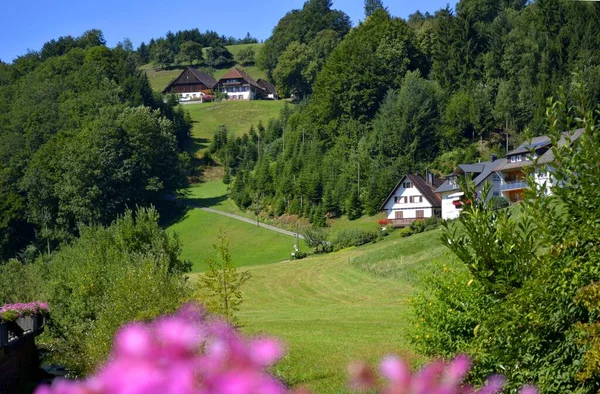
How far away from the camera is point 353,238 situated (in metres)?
59.1

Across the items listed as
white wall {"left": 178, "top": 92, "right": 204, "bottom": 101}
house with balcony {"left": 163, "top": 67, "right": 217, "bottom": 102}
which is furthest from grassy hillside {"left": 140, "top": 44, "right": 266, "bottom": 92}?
white wall {"left": 178, "top": 92, "right": 204, "bottom": 101}

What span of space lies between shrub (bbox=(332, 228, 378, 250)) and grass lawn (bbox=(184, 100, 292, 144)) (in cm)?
4774

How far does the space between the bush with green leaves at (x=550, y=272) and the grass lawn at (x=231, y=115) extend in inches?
3808

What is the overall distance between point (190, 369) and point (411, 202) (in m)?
64.3

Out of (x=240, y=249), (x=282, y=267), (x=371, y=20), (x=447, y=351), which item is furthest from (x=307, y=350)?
(x=371, y=20)

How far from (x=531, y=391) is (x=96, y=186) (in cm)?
7786

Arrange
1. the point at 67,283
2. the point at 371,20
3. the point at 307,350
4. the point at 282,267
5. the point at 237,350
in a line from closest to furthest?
the point at 237,350, the point at 307,350, the point at 67,283, the point at 282,267, the point at 371,20

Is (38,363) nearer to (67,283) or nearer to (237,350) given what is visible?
(67,283)

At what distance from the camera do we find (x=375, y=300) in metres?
36.7

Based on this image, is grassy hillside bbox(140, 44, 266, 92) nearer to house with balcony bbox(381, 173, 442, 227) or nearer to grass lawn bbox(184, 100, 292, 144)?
grass lawn bbox(184, 100, 292, 144)

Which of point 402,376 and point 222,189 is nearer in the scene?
point 402,376

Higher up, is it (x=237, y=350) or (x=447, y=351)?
(x=237, y=350)

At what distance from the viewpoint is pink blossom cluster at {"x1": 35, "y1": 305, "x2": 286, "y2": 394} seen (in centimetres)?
93

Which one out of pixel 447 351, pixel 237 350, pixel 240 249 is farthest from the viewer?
pixel 240 249
